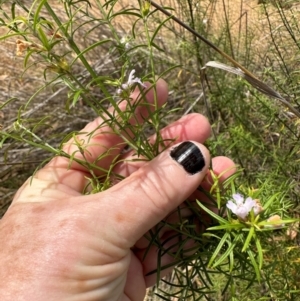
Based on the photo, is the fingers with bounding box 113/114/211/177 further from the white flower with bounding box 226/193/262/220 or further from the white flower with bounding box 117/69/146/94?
the white flower with bounding box 226/193/262/220

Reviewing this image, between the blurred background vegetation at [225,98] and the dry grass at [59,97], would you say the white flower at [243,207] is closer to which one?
the blurred background vegetation at [225,98]

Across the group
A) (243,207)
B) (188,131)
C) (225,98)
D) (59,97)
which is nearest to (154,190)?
(243,207)

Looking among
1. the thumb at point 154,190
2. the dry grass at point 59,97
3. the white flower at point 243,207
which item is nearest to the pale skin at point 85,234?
the thumb at point 154,190

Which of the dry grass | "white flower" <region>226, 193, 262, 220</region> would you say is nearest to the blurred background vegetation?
the dry grass

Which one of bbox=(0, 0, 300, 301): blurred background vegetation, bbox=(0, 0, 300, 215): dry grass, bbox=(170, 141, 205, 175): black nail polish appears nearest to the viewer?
bbox=(170, 141, 205, 175): black nail polish

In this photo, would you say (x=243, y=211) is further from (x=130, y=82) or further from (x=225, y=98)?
(x=225, y=98)

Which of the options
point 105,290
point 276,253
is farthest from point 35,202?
point 276,253

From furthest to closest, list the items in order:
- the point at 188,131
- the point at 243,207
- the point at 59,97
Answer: the point at 59,97
the point at 188,131
the point at 243,207
